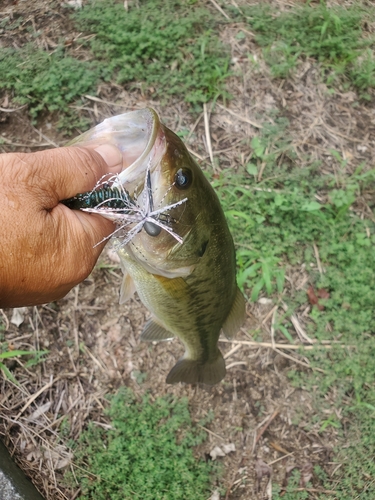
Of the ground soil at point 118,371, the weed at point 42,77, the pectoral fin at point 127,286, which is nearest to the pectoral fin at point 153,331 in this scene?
the pectoral fin at point 127,286

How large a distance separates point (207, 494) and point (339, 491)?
1.04m

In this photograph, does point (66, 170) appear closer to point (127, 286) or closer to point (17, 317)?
point (127, 286)

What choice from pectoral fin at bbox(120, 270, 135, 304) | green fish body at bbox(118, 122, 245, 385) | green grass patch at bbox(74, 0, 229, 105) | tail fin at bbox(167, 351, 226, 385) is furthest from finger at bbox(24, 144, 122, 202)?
green grass patch at bbox(74, 0, 229, 105)

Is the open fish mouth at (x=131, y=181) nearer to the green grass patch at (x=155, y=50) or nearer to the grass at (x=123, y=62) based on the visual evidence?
the grass at (x=123, y=62)

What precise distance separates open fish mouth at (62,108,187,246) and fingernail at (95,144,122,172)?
1.0 inches

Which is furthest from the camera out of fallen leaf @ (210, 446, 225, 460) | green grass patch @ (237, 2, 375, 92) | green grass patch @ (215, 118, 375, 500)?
green grass patch @ (237, 2, 375, 92)

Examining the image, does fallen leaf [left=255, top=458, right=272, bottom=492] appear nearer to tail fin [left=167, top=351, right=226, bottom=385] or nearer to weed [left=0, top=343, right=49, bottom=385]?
tail fin [left=167, top=351, right=226, bottom=385]

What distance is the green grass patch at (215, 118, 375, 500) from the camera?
3.44m

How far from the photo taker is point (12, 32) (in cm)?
368

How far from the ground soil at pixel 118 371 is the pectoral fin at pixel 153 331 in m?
0.65

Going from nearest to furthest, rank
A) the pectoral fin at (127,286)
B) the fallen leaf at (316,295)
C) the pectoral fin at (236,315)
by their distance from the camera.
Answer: the pectoral fin at (127,286) < the pectoral fin at (236,315) < the fallen leaf at (316,295)

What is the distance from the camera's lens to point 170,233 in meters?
1.62

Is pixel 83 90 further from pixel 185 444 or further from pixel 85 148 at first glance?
pixel 185 444

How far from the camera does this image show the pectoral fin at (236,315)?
102 inches
